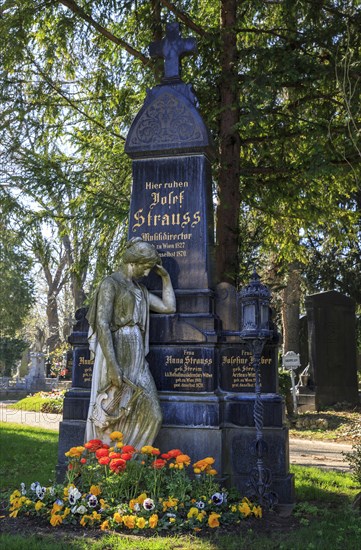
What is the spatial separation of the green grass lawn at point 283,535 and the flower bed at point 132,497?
0.58 feet

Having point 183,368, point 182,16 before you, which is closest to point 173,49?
point 182,16

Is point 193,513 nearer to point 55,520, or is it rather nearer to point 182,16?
point 55,520

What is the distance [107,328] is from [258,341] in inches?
62.1

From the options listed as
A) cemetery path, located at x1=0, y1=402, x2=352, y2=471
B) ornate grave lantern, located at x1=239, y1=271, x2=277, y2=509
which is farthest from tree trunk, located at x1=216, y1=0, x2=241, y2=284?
ornate grave lantern, located at x1=239, y1=271, x2=277, y2=509

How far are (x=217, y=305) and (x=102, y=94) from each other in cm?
626

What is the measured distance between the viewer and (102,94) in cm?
1148

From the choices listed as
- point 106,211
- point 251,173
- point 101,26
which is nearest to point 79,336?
point 106,211

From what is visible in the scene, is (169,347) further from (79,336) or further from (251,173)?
(251,173)

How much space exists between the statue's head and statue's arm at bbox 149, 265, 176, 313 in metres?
0.22

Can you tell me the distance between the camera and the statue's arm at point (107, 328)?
20.1 feet

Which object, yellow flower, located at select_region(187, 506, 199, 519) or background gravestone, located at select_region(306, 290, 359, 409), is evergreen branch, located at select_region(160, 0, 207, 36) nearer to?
yellow flower, located at select_region(187, 506, 199, 519)

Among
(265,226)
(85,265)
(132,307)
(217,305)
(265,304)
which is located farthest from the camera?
(265,226)

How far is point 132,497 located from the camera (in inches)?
211

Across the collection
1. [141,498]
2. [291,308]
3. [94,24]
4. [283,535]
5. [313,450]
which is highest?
[94,24]
